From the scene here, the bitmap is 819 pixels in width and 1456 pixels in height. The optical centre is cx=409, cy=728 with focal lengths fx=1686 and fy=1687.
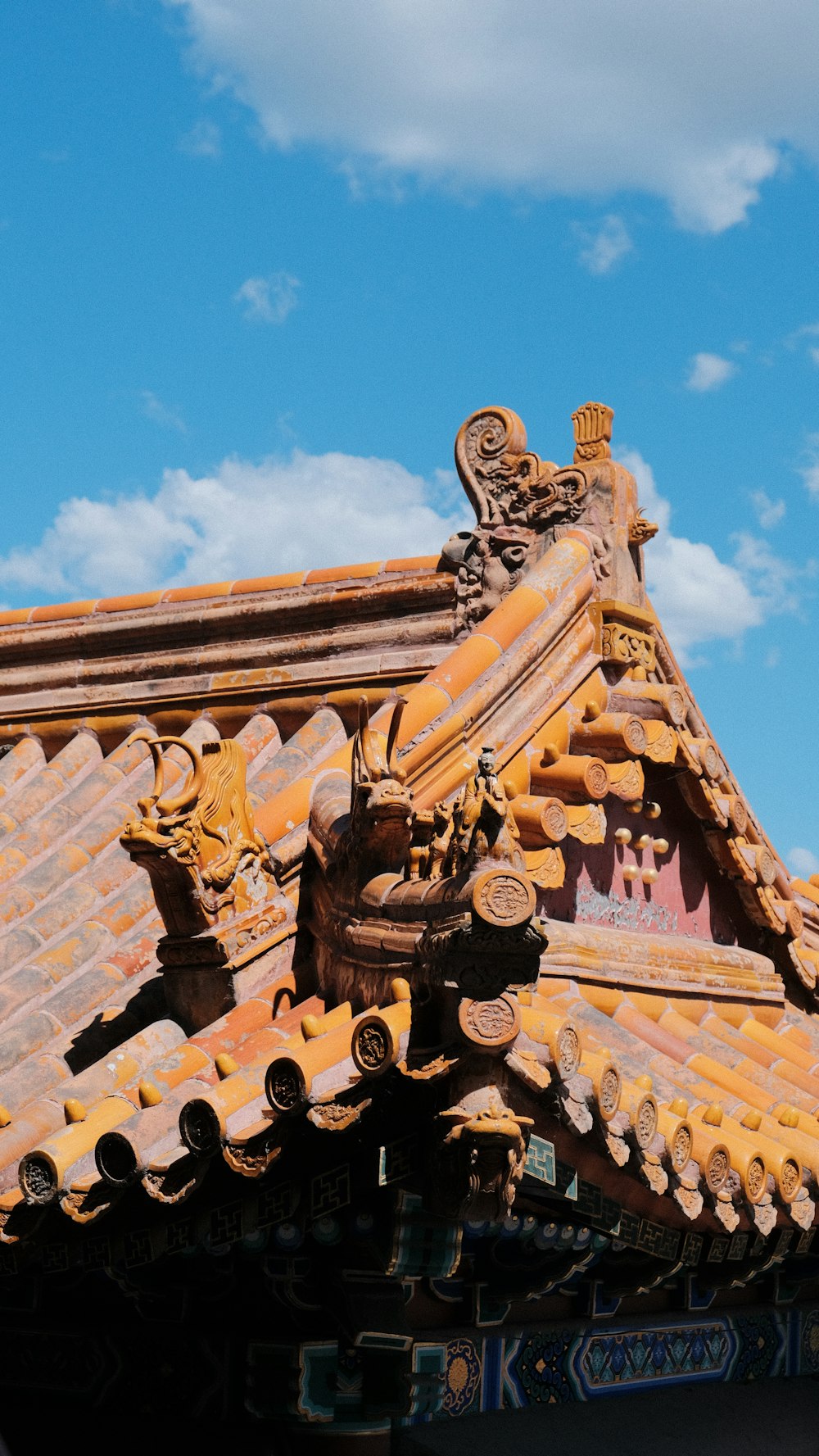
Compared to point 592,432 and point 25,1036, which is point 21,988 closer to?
point 25,1036

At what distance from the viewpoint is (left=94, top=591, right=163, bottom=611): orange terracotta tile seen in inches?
434

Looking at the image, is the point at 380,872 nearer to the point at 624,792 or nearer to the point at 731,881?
the point at 624,792

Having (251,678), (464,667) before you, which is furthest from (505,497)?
(251,678)

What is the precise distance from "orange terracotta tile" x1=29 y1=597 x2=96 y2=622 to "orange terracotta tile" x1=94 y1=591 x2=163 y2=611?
0.25ft

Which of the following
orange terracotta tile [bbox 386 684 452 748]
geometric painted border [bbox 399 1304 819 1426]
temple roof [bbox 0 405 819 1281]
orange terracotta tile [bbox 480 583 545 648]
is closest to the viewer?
temple roof [bbox 0 405 819 1281]

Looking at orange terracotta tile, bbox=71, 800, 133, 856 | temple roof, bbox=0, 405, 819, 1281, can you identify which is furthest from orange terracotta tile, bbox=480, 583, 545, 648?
orange terracotta tile, bbox=71, 800, 133, 856

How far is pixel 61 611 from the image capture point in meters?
11.5

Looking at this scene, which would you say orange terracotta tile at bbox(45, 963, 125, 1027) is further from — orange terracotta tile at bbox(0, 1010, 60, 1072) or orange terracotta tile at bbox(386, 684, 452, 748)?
orange terracotta tile at bbox(386, 684, 452, 748)

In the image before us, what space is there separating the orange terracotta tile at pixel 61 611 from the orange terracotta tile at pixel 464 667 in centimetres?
425

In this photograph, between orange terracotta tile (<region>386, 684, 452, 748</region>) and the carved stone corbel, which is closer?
the carved stone corbel

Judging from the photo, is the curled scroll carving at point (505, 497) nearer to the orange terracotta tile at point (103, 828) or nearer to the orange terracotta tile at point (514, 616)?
the orange terracotta tile at point (514, 616)

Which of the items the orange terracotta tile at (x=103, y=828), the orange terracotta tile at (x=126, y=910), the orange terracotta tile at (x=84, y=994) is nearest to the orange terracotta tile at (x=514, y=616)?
the orange terracotta tile at (x=126, y=910)

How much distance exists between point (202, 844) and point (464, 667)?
1522mm

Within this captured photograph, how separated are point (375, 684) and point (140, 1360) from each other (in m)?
4.21
